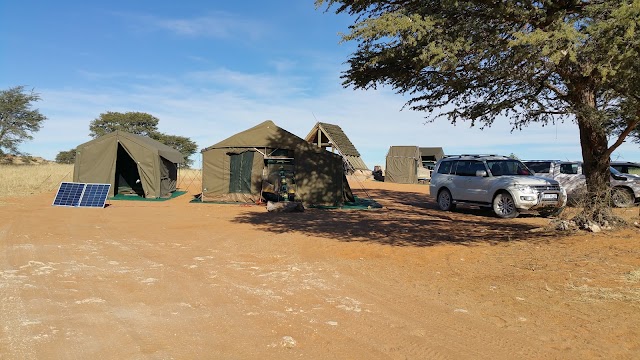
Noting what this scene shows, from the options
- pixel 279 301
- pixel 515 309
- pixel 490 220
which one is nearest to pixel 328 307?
pixel 279 301

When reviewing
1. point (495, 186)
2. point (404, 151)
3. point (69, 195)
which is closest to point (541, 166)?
point (495, 186)

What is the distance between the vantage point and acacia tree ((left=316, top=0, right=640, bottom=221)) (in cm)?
699

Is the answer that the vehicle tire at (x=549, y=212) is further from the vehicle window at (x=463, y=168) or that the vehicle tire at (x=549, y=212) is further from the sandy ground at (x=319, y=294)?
the sandy ground at (x=319, y=294)

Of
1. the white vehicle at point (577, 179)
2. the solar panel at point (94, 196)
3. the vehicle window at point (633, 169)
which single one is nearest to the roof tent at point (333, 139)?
the white vehicle at point (577, 179)

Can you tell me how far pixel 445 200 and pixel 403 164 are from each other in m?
21.5

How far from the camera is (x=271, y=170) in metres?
18.8

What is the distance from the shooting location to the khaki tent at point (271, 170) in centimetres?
1845

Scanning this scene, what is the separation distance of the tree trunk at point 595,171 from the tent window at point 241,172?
1241 centimetres

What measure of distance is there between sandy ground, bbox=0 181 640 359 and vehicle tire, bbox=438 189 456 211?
5.27m

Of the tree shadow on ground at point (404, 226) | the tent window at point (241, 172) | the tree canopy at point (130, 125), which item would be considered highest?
the tree canopy at point (130, 125)

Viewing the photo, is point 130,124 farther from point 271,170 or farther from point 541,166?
point 541,166

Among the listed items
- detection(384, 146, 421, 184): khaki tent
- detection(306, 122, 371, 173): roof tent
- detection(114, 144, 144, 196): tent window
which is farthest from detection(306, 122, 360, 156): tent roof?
detection(114, 144, 144, 196): tent window

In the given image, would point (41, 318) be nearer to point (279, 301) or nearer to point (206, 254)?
point (279, 301)

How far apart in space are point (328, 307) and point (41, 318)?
2.98 m
